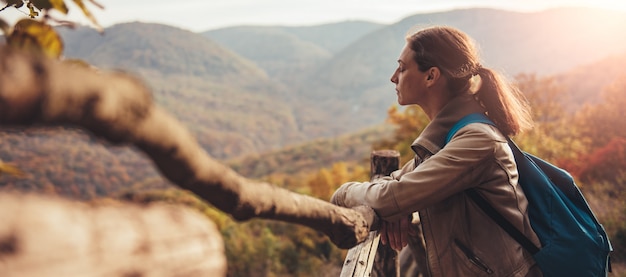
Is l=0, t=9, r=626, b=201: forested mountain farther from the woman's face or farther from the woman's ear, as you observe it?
the woman's ear

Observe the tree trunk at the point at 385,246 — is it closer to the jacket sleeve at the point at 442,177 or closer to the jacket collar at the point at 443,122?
the jacket collar at the point at 443,122

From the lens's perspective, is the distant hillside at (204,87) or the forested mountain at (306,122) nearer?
the forested mountain at (306,122)

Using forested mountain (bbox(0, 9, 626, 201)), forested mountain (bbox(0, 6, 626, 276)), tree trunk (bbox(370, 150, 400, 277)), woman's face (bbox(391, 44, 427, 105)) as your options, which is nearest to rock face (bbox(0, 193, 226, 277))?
forested mountain (bbox(0, 6, 626, 276))

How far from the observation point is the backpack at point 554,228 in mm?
1702

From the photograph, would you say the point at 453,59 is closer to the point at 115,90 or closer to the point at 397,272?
the point at 115,90

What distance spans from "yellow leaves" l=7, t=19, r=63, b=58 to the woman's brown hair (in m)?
1.47

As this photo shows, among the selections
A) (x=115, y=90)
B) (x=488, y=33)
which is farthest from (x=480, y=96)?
(x=488, y=33)

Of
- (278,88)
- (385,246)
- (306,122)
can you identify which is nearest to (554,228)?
(385,246)

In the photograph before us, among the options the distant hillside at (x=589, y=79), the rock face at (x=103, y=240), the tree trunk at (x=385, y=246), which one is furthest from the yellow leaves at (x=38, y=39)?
the distant hillside at (x=589, y=79)

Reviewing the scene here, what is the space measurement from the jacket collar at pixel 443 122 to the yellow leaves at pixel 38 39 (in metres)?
1.42

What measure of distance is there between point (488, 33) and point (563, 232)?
196638 millimetres

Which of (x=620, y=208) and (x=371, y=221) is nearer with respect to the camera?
(x=371, y=221)

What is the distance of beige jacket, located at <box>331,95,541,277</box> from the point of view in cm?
166

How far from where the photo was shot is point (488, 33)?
183 metres
